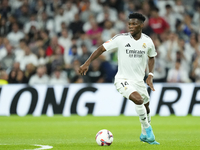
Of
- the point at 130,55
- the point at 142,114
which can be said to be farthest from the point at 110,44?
the point at 142,114

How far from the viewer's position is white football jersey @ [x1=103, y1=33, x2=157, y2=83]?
8.01m

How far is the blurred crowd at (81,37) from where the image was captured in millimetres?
17219

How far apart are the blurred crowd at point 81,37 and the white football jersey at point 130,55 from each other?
8.66 meters

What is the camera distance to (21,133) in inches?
404

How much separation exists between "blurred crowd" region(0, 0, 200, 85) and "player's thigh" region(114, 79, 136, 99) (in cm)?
880

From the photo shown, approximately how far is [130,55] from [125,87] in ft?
2.08

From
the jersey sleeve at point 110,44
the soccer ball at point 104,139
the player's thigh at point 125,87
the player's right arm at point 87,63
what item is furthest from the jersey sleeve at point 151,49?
the soccer ball at point 104,139

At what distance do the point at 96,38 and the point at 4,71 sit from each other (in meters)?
4.12

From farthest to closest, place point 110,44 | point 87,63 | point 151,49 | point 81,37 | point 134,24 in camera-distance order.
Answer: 1. point 81,37
2. point 151,49
3. point 110,44
4. point 134,24
5. point 87,63

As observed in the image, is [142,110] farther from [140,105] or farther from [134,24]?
[134,24]

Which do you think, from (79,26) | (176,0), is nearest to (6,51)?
(79,26)

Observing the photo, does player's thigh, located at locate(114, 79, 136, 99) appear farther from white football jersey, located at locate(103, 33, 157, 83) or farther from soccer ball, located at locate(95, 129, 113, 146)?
soccer ball, located at locate(95, 129, 113, 146)

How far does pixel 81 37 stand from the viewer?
18.5 metres

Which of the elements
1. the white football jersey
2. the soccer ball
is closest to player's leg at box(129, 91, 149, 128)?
the white football jersey
